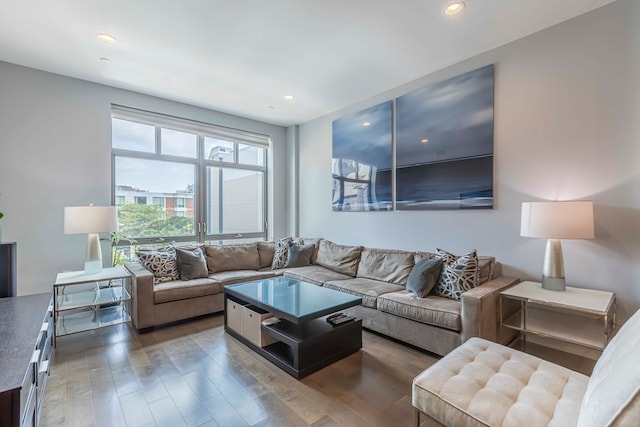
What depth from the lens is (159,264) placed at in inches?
132

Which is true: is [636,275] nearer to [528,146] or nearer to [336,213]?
[528,146]

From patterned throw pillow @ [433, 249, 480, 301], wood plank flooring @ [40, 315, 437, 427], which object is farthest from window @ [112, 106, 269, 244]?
patterned throw pillow @ [433, 249, 480, 301]

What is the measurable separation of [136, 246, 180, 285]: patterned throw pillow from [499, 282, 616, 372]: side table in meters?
3.43

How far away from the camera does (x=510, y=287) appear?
2570 millimetres

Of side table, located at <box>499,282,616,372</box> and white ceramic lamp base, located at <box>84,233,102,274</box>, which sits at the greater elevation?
white ceramic lamp base, located at <box>84,233,102,274</box>

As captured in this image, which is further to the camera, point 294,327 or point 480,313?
point 294,327

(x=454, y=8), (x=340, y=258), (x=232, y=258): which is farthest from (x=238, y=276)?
(x=454, y=8)

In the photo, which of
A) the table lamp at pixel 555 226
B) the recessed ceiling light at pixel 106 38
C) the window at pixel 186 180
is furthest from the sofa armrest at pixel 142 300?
the table lamp at pixel 555 226

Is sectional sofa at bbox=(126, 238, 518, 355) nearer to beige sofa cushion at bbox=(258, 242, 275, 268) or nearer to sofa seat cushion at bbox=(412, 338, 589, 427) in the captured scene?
beige sofa cushion at bbox=(258, 242, 275, 268)

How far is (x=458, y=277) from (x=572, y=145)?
1.49m

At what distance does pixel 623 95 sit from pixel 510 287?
1.75 meters

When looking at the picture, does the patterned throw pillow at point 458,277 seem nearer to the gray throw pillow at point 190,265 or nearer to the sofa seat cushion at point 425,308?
the sofa seat cushion at point 425,308

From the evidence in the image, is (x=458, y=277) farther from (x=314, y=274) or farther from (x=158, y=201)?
(x=158, y=201)

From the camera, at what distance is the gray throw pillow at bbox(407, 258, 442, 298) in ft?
8.91
